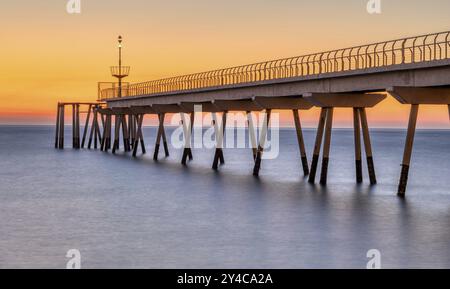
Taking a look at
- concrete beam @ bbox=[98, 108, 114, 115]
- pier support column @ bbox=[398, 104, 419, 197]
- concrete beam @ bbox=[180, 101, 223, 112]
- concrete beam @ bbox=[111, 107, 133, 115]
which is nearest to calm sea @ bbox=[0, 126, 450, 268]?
pier support column @ bbox=[398, 104, 419, 197]

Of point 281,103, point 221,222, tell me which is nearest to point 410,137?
point 221,222

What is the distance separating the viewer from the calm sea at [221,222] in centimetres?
2169

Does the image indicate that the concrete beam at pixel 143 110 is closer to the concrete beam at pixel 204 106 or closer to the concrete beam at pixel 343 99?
the concrete beam at pixel 204 106

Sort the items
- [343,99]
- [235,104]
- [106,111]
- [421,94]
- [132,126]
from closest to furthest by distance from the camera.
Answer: [421,94] → [343,99] → [235,104] → [106,111] → [132,126]

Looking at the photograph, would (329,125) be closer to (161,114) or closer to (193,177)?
(193,177)

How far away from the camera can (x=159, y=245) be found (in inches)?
930

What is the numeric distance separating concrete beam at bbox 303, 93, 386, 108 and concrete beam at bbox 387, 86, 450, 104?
6.25 m

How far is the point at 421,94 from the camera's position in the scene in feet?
102

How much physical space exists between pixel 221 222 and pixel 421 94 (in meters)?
8.70

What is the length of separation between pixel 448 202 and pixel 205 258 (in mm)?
15887

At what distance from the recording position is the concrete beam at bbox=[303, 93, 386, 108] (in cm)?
3738

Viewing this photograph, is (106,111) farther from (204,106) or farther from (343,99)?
(343,99)

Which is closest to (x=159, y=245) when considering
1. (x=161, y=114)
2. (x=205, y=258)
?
(x=205, y=258)

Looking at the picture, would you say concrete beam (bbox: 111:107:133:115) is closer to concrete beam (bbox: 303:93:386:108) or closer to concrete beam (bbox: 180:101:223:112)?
concrete beam (bbox: 180:101:223:112)
